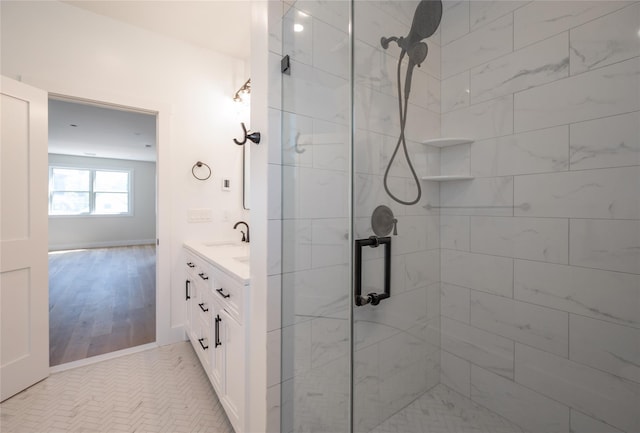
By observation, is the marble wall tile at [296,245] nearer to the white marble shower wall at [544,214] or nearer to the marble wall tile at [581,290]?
the white marble shower wall at [544,214]

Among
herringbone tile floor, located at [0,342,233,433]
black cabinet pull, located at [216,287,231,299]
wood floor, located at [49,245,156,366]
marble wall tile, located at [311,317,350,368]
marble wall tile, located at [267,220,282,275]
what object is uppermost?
marble wall tile, located at [267,220,282,275]

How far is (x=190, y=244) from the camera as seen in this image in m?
2.43

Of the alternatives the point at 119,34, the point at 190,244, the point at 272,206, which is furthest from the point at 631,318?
the point at 119,34

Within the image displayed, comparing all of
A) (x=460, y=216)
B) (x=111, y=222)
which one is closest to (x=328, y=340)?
(x=460, y=216)

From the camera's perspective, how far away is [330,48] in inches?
43.2

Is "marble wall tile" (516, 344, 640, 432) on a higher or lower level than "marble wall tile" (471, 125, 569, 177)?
lower

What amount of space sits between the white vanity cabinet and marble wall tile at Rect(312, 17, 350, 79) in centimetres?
99

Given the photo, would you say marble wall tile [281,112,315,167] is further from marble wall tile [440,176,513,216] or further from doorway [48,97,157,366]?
doorway [48,97,157,366]

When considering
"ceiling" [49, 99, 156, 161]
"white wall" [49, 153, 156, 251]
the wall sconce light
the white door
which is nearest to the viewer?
the white door

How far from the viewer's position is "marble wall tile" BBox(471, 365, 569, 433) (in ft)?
3.88

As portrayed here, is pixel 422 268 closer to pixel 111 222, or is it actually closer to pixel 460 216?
pixel 460 216

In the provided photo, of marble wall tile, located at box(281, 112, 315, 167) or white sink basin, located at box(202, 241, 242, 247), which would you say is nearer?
marble wall tile, located at box(281, 112, 315, 167)

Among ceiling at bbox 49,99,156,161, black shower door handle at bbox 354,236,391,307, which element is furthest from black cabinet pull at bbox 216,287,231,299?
ceiling at bbox 49,99,156,161

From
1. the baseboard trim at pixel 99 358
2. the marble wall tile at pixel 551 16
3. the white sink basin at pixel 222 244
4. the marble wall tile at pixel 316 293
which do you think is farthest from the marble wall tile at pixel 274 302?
the baseboard trim at pixel 99 358
